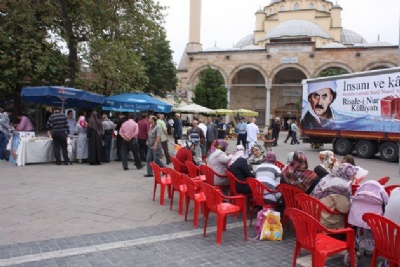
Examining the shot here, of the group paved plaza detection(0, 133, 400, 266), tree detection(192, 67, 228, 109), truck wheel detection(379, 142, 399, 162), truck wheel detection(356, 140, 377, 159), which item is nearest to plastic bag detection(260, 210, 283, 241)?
paved plaza detection(0, 133, 400, 266)

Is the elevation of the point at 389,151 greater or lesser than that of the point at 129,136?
lesser

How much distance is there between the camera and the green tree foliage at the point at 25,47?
16.3 metres

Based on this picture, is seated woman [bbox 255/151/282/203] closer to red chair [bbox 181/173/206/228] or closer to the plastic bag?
the plastic bag

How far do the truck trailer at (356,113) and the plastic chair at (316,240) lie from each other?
1156 cm

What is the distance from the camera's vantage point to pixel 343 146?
1667cm

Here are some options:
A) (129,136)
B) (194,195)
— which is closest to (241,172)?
(194,195)

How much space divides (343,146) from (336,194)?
13335 millimetres

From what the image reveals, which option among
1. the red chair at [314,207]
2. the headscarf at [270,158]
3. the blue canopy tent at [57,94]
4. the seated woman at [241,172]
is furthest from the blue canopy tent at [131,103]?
the red chair at [314,207]

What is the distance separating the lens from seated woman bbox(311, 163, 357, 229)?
427 centimetres

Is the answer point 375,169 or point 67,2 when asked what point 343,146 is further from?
point 67,2

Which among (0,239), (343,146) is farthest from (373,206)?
(343,146)

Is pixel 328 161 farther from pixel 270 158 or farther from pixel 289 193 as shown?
pixel 289 193

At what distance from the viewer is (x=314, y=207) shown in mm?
4270

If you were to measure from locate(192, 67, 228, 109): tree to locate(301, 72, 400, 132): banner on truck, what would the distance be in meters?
15.4
